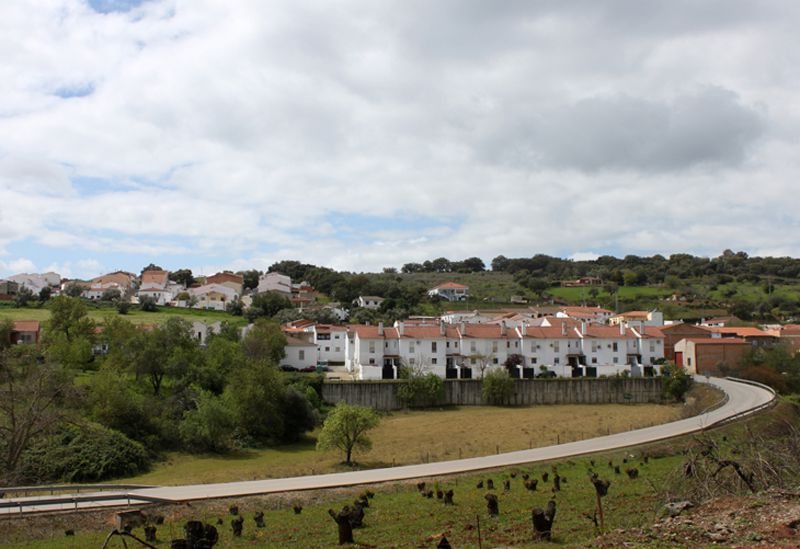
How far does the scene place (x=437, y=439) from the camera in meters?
44.8

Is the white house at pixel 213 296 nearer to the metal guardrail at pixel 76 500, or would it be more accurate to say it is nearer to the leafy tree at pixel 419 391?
the leafy tree at pixel 419 391

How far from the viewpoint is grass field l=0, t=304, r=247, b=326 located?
86.7m

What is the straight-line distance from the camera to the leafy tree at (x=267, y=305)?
100 meters

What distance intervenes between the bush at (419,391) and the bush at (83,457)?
26.0 m

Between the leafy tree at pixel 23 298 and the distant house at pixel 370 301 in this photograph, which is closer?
the leafy tree at pixel 23 298

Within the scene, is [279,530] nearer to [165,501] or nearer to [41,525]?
[165,501]

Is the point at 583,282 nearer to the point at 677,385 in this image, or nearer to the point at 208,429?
the point at 677,385

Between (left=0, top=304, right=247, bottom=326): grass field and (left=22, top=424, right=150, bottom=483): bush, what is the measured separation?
1952 inches

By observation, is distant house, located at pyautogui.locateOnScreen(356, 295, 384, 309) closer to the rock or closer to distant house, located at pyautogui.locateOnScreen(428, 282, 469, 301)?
distant house, located at pyautogui.locateOnScreen(428, 282, 469, 301)

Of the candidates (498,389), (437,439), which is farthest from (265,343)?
(437,439)

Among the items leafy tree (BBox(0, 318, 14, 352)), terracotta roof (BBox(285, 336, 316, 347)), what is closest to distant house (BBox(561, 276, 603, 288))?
terracotta roof (BBox(285, 336, 316, 347))

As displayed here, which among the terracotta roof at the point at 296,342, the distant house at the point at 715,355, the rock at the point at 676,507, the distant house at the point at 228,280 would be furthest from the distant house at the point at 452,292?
the rock at the point at 676,507

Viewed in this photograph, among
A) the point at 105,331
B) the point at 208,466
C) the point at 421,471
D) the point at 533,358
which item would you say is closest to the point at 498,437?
the point at 421,471

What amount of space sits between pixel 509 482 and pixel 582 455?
336 inches
